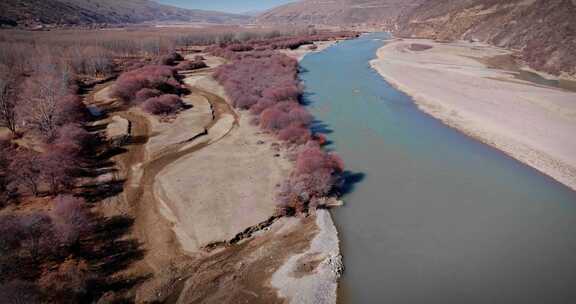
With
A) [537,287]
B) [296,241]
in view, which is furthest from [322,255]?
[537,287]

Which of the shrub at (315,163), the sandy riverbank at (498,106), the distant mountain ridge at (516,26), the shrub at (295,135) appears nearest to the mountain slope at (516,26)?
the distant mountain ridge at (516,26)

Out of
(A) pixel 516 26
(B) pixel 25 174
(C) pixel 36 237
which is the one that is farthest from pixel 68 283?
(A) pixel 516 26

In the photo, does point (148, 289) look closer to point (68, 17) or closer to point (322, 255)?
point (322, 255)

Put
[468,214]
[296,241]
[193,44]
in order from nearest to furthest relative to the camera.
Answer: [296,241] < [468,214] < [193,44]

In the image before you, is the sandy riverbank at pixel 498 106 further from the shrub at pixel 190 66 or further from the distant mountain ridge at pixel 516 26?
the shrub at pixel 190 66

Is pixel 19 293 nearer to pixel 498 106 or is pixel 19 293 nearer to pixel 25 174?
pixel 25 174

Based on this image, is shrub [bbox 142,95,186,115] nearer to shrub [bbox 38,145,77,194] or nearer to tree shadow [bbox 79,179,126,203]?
shrub [bbox 38,145,77,194]

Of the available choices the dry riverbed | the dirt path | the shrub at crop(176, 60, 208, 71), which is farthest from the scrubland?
the shrub at crop(176, 60, 208, 71)
